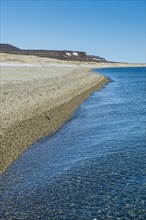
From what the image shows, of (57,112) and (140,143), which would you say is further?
(57,112)

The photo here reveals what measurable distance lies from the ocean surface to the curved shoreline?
0.41m

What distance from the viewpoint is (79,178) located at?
14734 mm

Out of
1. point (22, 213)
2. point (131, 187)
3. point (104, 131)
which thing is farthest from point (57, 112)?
point (22, 213)

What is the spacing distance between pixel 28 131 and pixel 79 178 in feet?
22.9

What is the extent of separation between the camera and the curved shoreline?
16984 millimetres

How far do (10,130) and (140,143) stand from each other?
6.55m

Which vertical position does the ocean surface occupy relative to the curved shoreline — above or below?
below

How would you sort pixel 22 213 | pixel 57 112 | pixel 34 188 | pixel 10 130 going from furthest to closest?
1. pixel 57 112
2. pixel 10 130
3. pixel 34 188
4. pixel 22 213

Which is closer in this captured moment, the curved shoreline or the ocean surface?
the ocean surface

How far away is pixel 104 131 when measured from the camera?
23.4 metres

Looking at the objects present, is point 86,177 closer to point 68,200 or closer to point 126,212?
point 68,200

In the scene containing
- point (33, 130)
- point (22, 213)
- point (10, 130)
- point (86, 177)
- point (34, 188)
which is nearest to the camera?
point (22, 213)

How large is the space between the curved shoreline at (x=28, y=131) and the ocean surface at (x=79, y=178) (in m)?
0.41

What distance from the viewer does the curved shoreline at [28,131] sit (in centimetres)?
1698
